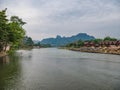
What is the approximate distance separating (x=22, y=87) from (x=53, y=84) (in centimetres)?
388

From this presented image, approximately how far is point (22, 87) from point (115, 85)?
10.8 m

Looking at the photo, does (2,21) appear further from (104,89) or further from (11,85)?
(104,89)

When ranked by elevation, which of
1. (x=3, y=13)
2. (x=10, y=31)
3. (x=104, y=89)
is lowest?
(x=104, y=89)

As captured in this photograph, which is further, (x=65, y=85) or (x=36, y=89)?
(x=65, y=85)

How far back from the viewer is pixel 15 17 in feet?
300

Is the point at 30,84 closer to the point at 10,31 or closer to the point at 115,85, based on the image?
the point at 115,85

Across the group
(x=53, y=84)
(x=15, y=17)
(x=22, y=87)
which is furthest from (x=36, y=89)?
(x=15, y=17)

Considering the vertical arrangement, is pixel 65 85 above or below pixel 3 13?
below

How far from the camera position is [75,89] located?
22250mm

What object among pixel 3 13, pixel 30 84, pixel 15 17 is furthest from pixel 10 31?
pixel 30 84

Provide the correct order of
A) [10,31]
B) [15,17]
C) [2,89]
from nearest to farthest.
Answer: [2,89] < [10,31] < [15,17]

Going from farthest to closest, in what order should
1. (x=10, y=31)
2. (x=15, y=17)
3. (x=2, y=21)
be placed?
→ (x=15, y=17)
(x=10, y=31)
(x=2, y=21)

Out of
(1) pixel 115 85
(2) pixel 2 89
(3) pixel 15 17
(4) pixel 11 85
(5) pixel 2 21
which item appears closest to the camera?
(2) pixel 2 89

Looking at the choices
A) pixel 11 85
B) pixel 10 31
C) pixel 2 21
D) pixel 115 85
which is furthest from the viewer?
pixel 10 31
